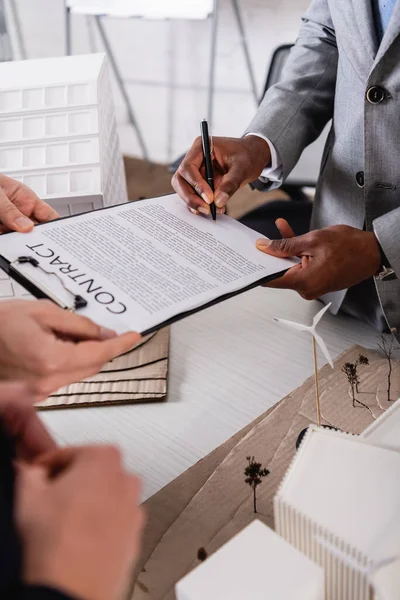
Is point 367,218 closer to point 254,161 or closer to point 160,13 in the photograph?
point 254,161

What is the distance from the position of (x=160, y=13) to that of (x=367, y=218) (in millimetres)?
1669

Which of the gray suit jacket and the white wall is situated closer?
the gray suit jacket

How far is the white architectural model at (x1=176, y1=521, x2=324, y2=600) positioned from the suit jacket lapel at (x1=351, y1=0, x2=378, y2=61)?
0.79 m

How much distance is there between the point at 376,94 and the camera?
952 millimetres

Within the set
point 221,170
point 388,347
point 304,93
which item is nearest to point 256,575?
point 388,347

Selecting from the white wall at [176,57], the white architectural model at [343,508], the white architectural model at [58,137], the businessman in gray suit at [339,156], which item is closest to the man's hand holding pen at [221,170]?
the businessman in gray suit at [339,156]

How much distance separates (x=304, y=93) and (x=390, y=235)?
412mm

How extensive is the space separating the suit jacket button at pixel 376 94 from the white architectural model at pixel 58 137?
1.48 feet

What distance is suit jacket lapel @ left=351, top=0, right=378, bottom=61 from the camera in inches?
37.6

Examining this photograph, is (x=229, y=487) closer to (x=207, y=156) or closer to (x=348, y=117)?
(x=207, y=156)

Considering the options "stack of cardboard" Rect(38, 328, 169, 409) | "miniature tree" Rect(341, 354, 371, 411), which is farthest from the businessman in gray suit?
"stack of cardboard" Rect(38, 328, 169, 409)

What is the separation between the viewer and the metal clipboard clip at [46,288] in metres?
0.61

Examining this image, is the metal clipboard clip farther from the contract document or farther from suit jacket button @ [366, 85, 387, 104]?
suit jacket button @ [366, 85, 387, 104]

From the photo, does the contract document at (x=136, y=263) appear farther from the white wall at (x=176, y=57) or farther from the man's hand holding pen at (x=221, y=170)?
the white wall at (x=176, y=57)
